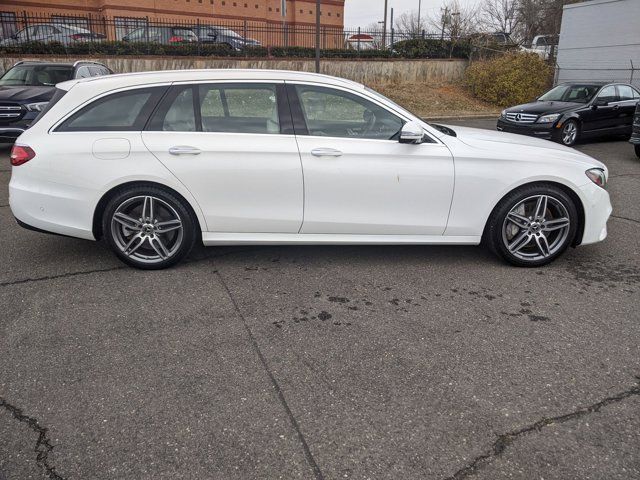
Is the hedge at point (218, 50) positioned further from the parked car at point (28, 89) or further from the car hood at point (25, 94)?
the car hood at point (25, 94)

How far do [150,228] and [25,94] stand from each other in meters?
7.33

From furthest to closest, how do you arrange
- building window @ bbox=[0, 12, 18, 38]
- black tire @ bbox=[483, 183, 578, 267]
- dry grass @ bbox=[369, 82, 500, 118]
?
1. building window @ bbox=[0, 12, 18, 38]
2. dry grass @ bbox=[369, 82, 500, 118]
3. black tire @ bbox=[483, 183, 578, 267]

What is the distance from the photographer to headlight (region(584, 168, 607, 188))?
14.9 feet

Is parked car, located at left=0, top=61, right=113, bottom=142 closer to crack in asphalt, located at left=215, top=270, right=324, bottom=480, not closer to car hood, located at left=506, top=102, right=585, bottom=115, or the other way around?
crack in asphalt, located at left=215, top=270, right=324, bottom=480

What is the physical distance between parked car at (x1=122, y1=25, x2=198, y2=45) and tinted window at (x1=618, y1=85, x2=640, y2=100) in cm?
→ 1497

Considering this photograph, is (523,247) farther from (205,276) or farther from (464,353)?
(205,276)

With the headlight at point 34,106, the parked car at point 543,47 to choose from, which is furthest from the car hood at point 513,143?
the parked car at point 543,47

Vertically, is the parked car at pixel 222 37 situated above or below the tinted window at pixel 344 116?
above

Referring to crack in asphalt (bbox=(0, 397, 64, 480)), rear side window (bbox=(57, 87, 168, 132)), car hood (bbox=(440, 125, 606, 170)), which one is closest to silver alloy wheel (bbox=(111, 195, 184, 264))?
rear side window (bbox=(57, 87, 168, 132))

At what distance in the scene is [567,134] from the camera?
1186cm

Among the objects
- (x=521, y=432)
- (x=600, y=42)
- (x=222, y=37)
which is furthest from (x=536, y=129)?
(x=222, y=37)

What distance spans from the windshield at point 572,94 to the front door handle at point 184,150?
11.1 metres

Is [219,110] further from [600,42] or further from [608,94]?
[600,42]

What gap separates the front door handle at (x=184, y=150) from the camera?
4.22 m
